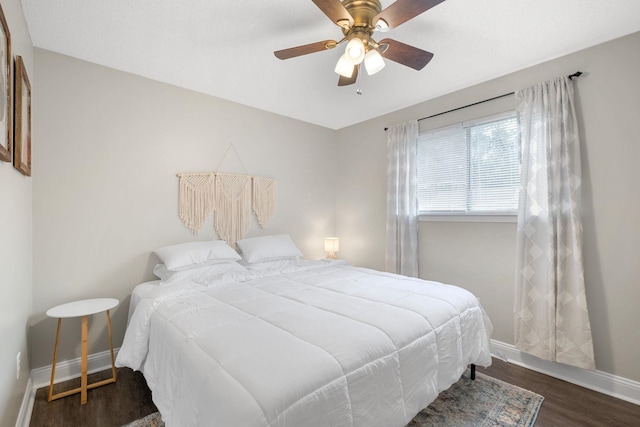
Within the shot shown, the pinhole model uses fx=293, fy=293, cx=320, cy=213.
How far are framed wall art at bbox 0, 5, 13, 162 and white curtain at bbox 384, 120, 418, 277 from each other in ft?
10.4

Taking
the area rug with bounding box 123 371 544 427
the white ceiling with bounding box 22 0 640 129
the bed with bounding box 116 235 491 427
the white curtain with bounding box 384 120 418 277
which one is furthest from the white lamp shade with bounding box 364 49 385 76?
the area rug with bounding box 123 371 544 427

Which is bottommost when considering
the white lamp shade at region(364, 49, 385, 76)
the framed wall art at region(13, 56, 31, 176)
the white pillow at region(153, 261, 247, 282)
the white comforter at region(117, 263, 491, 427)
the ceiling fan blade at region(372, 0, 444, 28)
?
the white comforter at region(117, 263, 491, 427)

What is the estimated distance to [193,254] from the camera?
2.67m

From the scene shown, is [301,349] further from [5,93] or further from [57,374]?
[57,374]

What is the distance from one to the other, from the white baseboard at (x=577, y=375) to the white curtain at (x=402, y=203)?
3.46 feet

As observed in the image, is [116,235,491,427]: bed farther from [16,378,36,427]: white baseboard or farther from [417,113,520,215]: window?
[417,113,520,215]: window

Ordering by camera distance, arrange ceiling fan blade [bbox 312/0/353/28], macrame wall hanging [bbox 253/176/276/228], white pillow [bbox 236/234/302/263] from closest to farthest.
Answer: ceiling fan blade [bbox 312/0/353/28], white pillow [bbox 236/234/302/263], macrame wall hanging [bbox 253/176/276/228]

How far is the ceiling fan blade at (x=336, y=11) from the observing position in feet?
4.79

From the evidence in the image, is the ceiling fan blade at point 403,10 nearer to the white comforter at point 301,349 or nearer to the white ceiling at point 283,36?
the white ceiling at point 283,36

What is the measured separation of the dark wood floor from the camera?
1826 millimetres

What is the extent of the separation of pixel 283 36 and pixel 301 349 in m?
2.07

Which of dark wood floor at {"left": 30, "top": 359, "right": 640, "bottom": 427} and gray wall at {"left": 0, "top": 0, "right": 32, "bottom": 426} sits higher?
gray wall at {"left": 0, "top": 0, "right": 32, "bottom": 426}

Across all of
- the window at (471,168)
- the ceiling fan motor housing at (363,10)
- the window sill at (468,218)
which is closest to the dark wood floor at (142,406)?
the window sill at (468,218)

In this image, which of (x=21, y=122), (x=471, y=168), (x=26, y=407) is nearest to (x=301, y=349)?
(x=26, y=407)
